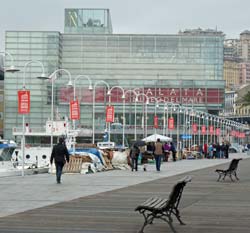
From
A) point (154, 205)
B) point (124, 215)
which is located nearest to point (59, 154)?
point (124, 215)

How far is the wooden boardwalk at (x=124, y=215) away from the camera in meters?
11.5

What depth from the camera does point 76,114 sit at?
3909cm

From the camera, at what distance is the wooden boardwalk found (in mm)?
11500

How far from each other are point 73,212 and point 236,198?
584 cm

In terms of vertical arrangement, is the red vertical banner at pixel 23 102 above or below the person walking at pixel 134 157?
above

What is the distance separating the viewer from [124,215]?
13617 millimetres

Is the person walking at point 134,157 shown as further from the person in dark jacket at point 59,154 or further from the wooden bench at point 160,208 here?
the wooden bench at point 160,208

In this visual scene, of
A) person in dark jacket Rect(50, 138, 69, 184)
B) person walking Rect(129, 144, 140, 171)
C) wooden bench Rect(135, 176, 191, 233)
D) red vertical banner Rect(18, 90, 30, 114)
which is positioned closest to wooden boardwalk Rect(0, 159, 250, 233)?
wooden bench Rect(135, 176, 191, 233)

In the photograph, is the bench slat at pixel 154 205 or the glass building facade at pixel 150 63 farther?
the glass building facade at pixel 150 63

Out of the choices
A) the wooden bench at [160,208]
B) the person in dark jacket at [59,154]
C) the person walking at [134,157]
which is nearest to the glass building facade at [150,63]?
the person walking at [134,157]

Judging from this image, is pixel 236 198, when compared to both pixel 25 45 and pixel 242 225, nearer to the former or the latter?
pixel 242 225

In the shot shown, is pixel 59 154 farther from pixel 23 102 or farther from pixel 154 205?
pixel 154 205

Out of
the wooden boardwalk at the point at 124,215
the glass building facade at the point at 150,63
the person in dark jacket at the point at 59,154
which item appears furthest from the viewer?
the glass building facade at the point at 150,63

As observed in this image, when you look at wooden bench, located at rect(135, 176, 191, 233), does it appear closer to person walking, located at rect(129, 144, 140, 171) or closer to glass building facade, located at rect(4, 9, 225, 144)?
person walking, located at rect(129, 144, 140, 171)
